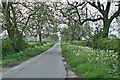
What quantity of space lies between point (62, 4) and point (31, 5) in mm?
4543

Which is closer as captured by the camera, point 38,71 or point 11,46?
point 38,71

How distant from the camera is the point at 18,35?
18641mm

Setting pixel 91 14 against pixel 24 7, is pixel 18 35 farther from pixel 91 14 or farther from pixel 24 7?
pixel 91 14

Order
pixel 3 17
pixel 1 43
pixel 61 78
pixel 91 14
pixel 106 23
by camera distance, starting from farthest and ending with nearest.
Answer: pixel 91 14
pixel 106 23
pixel 1 43
pixel 3 17
pixel 61 78

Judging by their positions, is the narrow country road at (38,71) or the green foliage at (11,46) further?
the green foliage at (11,46)

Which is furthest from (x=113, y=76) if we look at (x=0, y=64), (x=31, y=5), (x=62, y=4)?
(x=31, y=5)

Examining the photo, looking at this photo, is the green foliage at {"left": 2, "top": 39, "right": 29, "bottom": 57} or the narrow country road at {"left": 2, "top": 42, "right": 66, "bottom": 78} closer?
the narrow country road at {"left": 2, "top": 42, "right": 66, "bottom": 78}

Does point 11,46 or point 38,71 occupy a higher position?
point 11,46

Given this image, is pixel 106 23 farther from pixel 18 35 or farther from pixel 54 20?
pixel 18 35

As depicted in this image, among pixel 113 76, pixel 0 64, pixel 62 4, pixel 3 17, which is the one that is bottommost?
pixel 0 64

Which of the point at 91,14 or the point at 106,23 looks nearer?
the point at 106,23

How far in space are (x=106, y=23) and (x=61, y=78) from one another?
12.5 meters

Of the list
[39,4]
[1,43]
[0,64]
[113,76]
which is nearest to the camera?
[113,76]

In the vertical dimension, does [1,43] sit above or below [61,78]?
above
